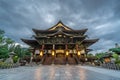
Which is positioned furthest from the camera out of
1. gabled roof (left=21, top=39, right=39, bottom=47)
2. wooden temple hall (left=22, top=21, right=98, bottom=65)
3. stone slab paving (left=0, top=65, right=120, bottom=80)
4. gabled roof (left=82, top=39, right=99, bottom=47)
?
gabled roof (left=82, top=39, right=99, bottom=47)

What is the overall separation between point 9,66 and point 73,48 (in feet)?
60.4

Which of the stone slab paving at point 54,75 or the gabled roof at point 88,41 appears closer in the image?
the stone slab paving at point 54,75

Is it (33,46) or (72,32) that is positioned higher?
(72,32)

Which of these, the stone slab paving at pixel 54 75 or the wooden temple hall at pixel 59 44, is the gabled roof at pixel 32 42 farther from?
the stone slab paving at pixel 54 75

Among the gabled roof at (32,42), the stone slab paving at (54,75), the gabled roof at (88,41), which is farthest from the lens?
the gabled roof at (88,41)

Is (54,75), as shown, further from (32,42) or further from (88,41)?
(88,41)

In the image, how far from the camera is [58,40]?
29.3 meters

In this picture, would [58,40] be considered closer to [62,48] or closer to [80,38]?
[62,48]

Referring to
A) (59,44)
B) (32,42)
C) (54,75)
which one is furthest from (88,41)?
(54,75)

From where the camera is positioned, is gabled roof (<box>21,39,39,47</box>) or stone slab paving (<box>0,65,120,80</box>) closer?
stone slab paving (<box>0,65,120,80</box>)

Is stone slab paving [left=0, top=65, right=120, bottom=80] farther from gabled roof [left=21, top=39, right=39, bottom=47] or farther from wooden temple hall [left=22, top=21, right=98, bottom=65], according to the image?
gabled roof [left=21, top=39, right=39, bottom=47]

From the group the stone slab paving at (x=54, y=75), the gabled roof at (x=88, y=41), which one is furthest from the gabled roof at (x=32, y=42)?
the stone slab paving at (x=54, y=75)

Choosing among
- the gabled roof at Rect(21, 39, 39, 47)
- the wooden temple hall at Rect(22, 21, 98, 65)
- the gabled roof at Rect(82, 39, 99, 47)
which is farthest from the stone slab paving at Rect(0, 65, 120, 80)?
the gabled roof at Rect(82, 39, 99, 47)

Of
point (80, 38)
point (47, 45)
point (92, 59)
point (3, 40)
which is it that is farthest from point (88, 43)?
point (3, 40)
